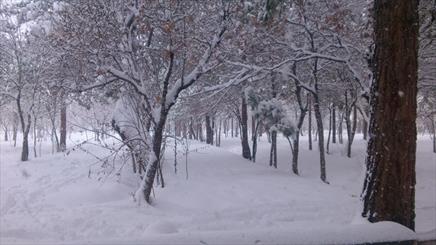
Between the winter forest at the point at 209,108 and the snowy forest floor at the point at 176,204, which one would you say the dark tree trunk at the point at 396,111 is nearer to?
the winter forest at the point at 209,108

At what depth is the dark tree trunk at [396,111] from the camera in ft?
14.5

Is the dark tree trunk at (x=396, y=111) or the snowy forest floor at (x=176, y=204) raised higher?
the dark tree trunk at (x=396, y=111)

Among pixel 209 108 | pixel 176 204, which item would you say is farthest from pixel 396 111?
pixel 209 108

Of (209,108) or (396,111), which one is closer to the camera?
(396,111)

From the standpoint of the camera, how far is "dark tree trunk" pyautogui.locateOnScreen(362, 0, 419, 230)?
4.42m

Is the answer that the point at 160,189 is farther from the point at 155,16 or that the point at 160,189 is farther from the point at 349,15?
the point at 349,15

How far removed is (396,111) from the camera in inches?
174

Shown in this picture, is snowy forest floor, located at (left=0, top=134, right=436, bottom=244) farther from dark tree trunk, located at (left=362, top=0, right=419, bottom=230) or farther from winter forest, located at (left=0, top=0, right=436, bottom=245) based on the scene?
dark tree trunk, located at (left=362, top=0, right=419, bottom=230)

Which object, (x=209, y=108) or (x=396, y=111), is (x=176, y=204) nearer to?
(x=396, y=111)

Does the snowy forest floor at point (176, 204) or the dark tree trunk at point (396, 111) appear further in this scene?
the snowy forest floor at point (176, 204)

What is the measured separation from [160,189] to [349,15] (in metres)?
7.60

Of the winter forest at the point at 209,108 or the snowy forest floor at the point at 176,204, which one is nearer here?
the winter forest at the point at 209,108

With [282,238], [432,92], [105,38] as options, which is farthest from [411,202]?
[432,92]

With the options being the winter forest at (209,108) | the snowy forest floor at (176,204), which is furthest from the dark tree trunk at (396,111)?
the snowy forest floor at (176,204)
